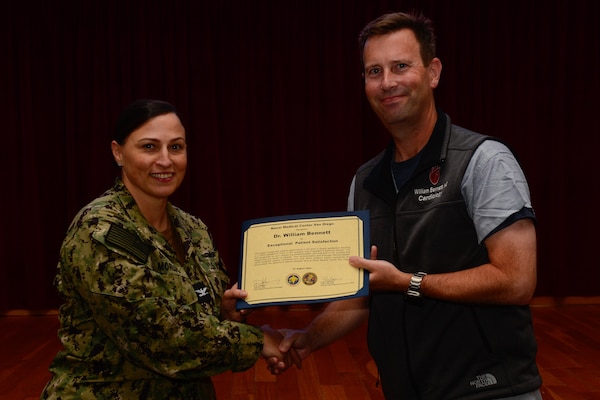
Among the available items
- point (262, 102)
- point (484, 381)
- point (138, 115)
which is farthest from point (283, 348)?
point (262, 102)

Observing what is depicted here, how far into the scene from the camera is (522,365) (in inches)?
78.0

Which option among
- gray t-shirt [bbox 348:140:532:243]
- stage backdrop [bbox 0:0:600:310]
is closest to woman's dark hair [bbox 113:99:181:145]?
gray t-shirt [bbox 348:140:532:243]

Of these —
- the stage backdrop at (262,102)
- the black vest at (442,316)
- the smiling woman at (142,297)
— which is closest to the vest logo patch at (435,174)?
the black vest at (442,316)

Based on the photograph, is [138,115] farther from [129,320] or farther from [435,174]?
[435,174]

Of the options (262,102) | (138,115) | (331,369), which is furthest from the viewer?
(262,102)

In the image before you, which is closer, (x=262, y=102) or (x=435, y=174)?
(x=435, y=174)

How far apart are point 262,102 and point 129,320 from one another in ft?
18.4

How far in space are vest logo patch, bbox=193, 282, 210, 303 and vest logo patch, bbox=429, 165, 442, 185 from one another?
0.85 metres

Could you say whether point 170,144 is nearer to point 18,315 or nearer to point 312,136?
point 312,136

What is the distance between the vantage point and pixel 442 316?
2.06 metres

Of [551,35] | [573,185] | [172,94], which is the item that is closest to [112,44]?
[172,94]

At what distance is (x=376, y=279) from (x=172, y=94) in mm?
5704

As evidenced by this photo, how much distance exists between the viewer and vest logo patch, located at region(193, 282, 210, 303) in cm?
223

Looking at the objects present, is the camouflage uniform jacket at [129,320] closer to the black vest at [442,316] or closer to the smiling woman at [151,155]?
the smiling woman at [151,155]
